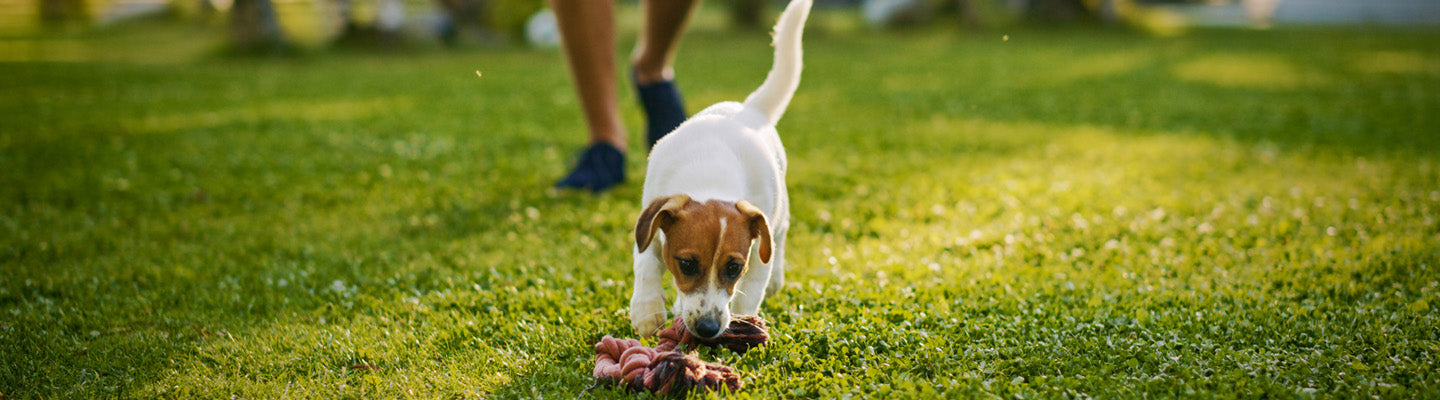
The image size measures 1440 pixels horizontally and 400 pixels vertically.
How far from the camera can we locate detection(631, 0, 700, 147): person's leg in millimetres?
5078

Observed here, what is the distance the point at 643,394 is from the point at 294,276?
6.52 ft

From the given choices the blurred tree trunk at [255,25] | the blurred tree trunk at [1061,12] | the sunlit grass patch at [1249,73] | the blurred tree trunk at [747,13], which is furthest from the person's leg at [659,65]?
the blurred tree trunk at [1061,12]

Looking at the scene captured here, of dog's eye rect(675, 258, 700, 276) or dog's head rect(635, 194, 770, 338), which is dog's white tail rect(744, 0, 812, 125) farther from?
dog's eye rect(675, 258, 700, 276)

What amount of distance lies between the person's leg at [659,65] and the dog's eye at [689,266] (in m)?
2.50

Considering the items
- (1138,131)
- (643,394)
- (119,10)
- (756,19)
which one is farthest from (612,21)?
(119,10)

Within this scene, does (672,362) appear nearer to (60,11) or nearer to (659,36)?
(659,36)

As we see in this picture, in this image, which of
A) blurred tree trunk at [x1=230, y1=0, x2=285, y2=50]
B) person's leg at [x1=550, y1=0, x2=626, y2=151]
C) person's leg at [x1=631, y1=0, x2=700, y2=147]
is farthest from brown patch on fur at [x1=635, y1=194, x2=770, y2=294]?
blurred tree trunk at [x1=230, y1=0, x2=285, y2=50]

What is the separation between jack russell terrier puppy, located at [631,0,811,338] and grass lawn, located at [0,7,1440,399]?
0.25 meters

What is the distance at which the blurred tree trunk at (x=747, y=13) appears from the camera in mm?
25078

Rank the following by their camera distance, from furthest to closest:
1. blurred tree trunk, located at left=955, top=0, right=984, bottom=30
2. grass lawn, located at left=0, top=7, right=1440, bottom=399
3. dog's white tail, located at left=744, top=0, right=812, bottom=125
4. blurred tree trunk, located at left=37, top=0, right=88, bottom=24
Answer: blurred tree trunk, located at left=37, top=0, right=88, bottom=24 < blurred tree trunk, located at left=955, top=0, right=984, bottom=30 < dog's white tail, located at left=744, top=0, right=812, bottom=125 < grass lawn, located at left=0, top=7, right=1440, bottom=399

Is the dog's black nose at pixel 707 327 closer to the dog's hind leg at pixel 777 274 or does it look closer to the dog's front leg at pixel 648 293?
the dog's front leg at pixel 648 293

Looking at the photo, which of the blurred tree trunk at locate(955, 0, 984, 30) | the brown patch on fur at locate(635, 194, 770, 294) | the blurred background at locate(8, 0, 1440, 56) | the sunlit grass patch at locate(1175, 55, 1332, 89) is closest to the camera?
the brown patch on fur at locate(635, 194, 770, 294)

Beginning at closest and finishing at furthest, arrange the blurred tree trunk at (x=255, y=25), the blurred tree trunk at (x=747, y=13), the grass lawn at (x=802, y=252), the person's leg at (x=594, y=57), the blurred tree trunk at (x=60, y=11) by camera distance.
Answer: the grass lawn at (x=802, y=252), the person's leg at (x=594, y=57), the blurred tree trunk at (x=255, y=25), the blurred tree trunk at (x=747, y=13), the blurred tree trunk at (x=60, y=11)

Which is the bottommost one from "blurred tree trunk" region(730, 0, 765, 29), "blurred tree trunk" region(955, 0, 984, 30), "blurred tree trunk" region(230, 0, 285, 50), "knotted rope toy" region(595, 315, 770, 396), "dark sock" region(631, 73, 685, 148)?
"blurred tree trunk" region(730, 0, 765, 29)
